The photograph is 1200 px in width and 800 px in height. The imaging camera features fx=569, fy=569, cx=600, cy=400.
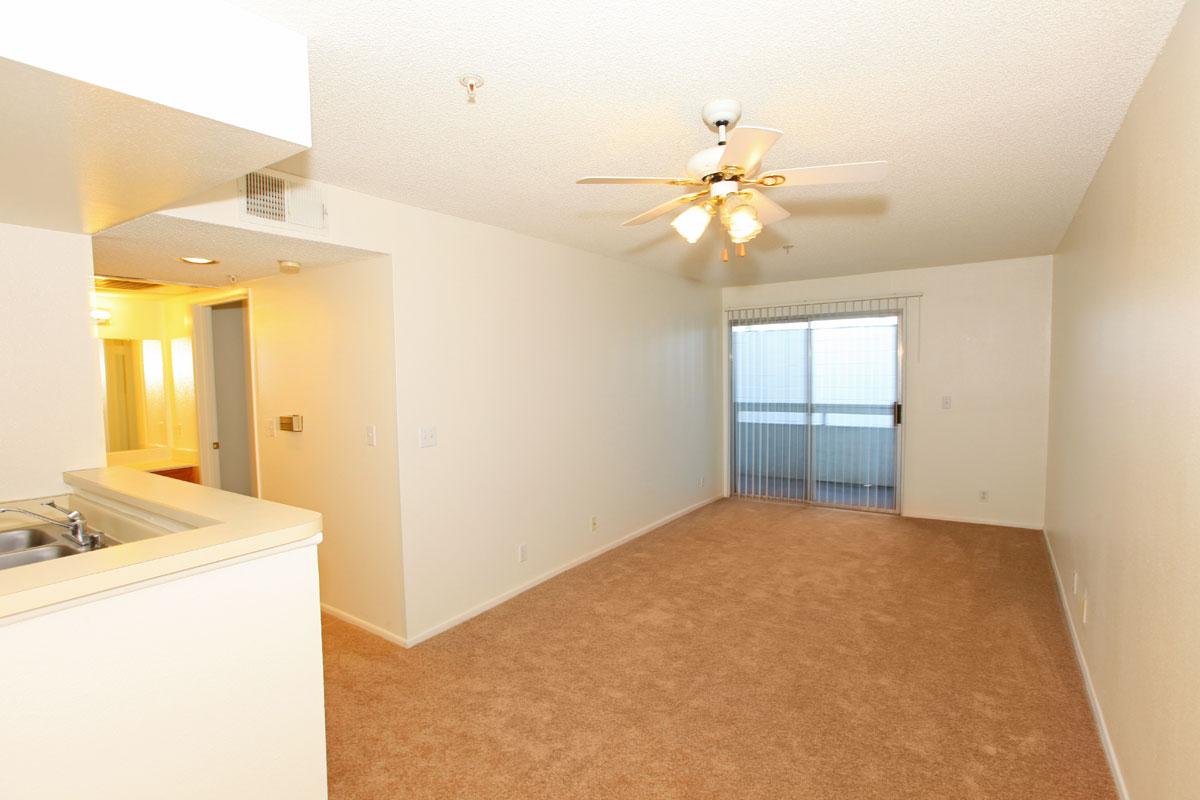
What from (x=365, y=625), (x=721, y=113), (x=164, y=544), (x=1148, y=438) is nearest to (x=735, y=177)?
(x=721, y=113)

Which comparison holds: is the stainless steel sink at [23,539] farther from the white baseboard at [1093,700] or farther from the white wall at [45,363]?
the white baseboard at [1093,700]

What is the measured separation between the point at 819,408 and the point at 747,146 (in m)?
4.78

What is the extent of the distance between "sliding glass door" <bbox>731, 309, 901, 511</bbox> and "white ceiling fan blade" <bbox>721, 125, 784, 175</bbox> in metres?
4.45

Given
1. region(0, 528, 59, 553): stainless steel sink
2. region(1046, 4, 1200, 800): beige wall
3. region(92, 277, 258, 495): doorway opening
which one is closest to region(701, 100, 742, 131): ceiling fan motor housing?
region(1046, 4, 1200, 800): beige wall

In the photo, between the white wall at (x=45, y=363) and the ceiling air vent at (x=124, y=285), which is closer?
the white wall at (x=45, y=363)

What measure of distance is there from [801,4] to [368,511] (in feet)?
10.1

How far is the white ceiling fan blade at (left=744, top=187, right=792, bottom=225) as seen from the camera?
2.08 m

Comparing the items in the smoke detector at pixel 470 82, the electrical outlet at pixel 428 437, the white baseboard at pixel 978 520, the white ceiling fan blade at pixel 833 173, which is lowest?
the white baseboard at pixel 978 520

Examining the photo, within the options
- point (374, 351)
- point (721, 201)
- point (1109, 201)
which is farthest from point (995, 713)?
point (374, 351)

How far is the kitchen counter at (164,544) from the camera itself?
1239 mm

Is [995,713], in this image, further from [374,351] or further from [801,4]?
[374,351]

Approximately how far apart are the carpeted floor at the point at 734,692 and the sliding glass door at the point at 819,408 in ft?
5.95

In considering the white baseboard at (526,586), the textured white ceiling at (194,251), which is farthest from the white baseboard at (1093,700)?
the textured white ceiling at (194,251)

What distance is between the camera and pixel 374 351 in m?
3.14
